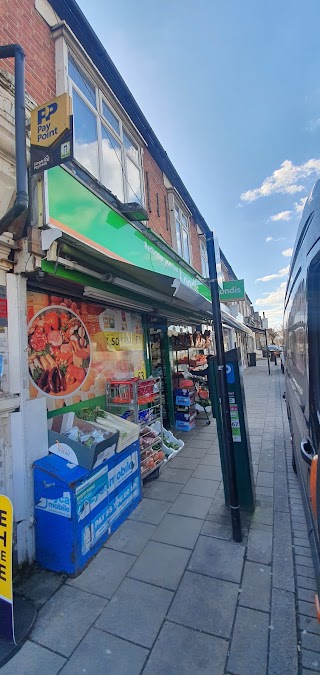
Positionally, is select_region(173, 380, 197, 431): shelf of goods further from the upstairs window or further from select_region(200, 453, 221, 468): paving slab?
the upstairs window

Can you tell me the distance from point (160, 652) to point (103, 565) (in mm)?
989

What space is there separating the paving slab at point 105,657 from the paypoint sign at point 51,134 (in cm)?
370

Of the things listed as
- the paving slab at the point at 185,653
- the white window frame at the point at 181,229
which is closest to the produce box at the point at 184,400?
the white window frame at the point at 181,229

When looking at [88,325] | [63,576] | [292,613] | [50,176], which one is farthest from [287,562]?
[50,176]

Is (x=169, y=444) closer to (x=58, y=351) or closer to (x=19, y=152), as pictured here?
(x=58, y=351)

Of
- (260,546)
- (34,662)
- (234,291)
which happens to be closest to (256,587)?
(260,546)

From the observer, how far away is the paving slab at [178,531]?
3.01 meters

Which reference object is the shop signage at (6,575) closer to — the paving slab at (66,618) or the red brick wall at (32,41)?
the paving slab at (66,618)

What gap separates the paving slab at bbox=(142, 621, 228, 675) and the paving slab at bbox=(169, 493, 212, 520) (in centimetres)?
143

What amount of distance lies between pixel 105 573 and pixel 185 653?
995 mm

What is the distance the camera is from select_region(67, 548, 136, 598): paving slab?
2.46m

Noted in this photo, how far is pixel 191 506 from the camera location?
144 inches

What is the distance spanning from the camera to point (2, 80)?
109 inches

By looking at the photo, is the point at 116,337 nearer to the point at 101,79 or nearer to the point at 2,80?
the point at 2,80
